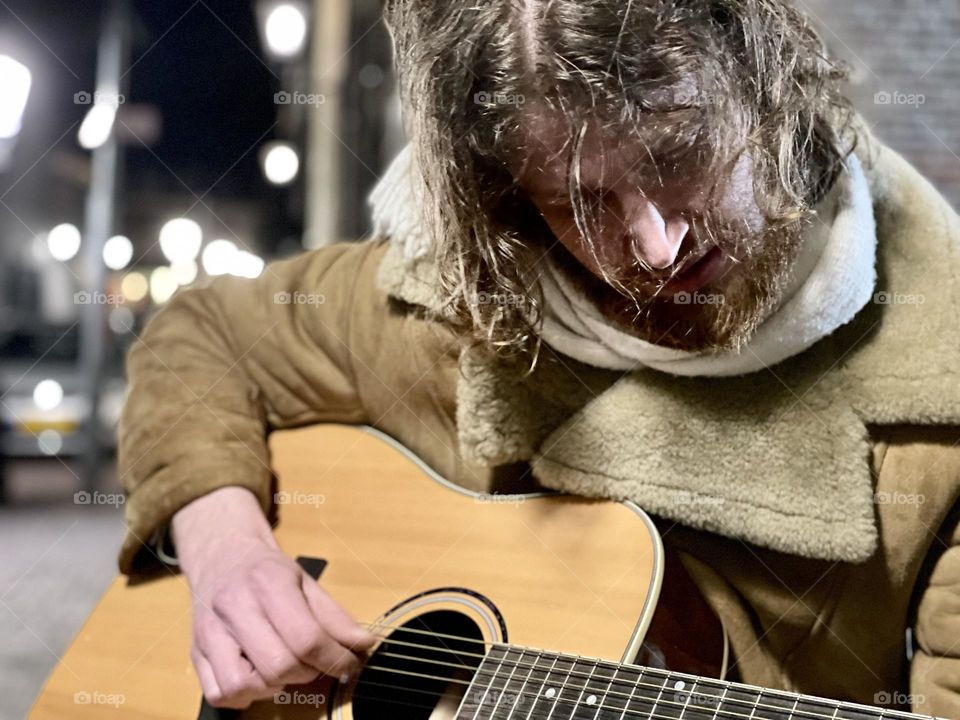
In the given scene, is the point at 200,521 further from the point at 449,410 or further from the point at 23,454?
the point at 23,454

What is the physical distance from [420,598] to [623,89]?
507 mm

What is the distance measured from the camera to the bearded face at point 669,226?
2.34ft

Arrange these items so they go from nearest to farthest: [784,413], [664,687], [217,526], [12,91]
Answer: [664,687]
[784,413]
[217,526]
[12,91]

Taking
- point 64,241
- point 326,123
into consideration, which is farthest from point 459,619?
point 64,241

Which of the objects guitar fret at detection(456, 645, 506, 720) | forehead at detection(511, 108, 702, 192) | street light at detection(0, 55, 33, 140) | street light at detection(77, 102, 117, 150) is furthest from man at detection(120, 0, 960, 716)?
street light at detection(77, 102, 117, 150)

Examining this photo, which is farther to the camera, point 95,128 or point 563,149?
point 95,128

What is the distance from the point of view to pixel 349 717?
0.79m

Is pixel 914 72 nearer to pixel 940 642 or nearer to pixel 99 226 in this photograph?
pixel 940 642

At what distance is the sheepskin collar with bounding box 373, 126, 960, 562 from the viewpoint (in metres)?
0.74

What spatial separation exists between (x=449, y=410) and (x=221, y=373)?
11.8 inches

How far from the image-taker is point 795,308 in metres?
0.73

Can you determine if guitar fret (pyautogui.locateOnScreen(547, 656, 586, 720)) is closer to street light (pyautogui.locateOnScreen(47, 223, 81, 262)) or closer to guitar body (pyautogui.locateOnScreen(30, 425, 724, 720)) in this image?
guitar body (pyautogui.locateOnScreen(30, 425, 724, 720))

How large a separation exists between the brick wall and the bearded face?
4.04 ft

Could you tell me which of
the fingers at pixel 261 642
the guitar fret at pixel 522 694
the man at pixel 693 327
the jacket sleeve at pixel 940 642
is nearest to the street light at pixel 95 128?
the man at pixel 693 327
